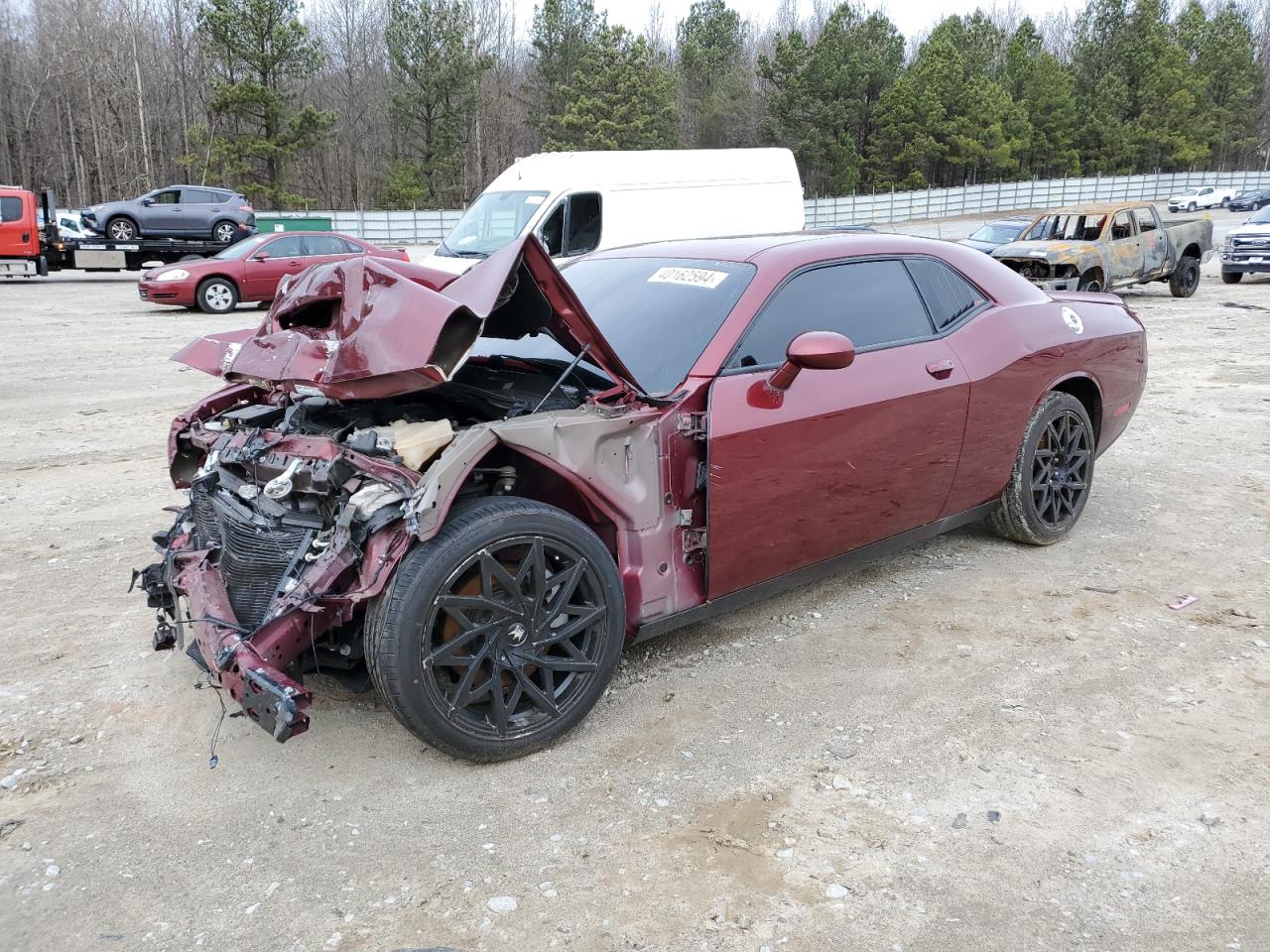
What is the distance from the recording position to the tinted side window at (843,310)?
372 centimetres

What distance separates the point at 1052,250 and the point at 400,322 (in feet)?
46.5

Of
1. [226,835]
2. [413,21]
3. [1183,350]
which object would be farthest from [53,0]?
[226,835]

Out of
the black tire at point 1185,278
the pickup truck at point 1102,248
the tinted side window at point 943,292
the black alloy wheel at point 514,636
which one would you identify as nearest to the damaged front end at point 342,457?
the black alloy wheel at point 514,636

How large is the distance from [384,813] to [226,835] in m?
0.45

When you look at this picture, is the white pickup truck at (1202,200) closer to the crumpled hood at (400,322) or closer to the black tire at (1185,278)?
the black tire at (1185,278)

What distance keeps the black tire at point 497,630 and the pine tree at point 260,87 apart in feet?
138

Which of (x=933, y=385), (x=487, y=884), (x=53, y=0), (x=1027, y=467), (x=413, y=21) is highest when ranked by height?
(x=53, y=0)

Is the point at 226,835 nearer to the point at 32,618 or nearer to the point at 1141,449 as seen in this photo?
the point at 32,618

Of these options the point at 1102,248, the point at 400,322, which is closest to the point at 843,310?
Result: the point at 400,322

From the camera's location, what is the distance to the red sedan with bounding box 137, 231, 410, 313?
1602 cm

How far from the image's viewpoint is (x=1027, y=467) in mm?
4766

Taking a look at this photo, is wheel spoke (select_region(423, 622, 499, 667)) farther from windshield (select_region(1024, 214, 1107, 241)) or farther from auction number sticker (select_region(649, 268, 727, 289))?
windshield (select_region(1024, 214, 1107, 241))

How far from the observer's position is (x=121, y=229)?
22.6m

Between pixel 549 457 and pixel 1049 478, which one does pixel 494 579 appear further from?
pixel 1049 478
